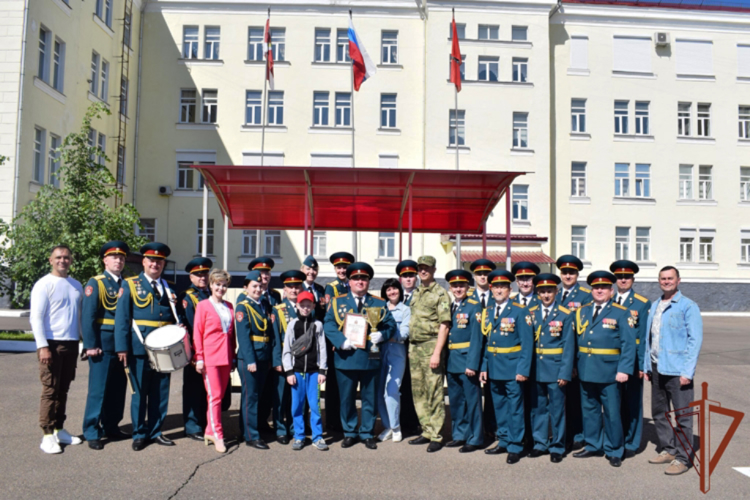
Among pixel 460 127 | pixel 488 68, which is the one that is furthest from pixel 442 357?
pixel 488 68

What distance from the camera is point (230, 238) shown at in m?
28.9

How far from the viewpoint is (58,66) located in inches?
881

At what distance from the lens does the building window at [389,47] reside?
29172 millimetres

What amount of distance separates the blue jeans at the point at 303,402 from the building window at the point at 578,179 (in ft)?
84.2

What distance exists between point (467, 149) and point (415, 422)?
2256cm

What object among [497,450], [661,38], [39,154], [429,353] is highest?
[661,38]

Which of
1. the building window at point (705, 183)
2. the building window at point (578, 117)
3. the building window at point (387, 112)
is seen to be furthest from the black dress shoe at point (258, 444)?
the building window at point (705, 183)

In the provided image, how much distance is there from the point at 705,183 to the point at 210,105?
24.3 meters

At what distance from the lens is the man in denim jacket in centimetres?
584

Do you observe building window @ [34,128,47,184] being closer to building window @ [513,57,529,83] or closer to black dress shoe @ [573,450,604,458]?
building window @ [513,57,529,83]

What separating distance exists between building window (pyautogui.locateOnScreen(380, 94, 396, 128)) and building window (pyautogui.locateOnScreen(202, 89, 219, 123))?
777 centimetres

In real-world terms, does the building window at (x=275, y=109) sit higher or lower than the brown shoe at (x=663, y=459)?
higher

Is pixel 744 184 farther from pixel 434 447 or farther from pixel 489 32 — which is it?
pixel 434 447

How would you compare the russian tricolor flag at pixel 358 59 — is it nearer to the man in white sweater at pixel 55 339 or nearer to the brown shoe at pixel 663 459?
the man in white sweater at pixel 55 339
